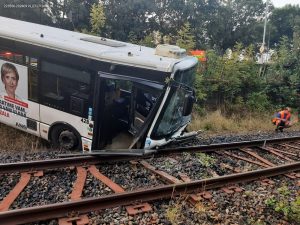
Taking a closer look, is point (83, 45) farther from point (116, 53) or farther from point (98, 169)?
point (98, 169)

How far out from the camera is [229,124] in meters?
15.4

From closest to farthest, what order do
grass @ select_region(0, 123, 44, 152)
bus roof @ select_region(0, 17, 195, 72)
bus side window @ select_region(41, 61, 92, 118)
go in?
1. bus roof @ select_region(0, 17, 195, 72)
2. bus side window @ select_region(41, 61, 92, 118)
3. grass @ select_region(0, 123, 44, 152)

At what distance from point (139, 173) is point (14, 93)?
446 centimetres

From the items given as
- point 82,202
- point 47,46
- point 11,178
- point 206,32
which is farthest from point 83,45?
point 206,32

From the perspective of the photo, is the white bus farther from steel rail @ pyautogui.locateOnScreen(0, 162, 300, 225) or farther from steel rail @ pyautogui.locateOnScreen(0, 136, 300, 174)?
steel rail @ pyautogui.locateOnScreen(0, 162, 300, 225)

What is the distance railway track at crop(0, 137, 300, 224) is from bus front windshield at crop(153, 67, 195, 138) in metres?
0.56

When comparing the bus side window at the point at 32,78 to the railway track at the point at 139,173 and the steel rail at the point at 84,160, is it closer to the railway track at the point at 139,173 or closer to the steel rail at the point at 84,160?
the steel rail at the point at 84,160

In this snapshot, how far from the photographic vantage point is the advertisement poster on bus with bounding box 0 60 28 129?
9.72 metres

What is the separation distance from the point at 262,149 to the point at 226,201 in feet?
14.7

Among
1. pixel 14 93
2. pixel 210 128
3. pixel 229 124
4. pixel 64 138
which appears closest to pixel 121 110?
pixel 64 138

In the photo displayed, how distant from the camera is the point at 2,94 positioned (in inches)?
396

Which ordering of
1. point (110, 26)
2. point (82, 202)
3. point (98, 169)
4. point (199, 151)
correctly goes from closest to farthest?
point (82, 202) < point (98, 169) < point (199, 151) < point (110, 26)

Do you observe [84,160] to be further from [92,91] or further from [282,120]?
[282,120]

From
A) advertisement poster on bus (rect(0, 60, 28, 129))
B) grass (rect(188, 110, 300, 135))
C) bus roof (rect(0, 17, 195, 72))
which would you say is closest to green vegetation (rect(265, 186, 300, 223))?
bus roof (rect(0, 17, 195, 72))
